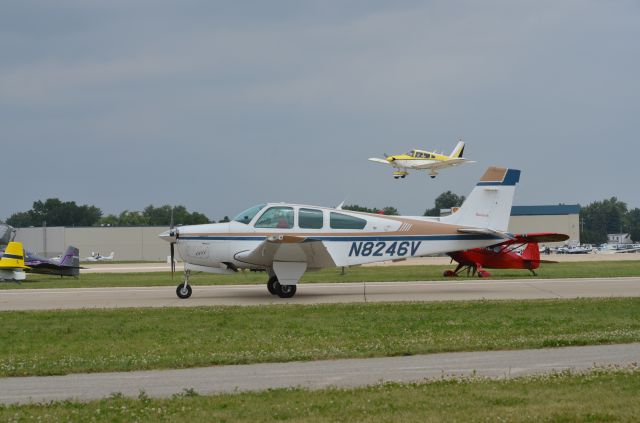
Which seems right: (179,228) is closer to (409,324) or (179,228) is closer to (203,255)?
(203,255)

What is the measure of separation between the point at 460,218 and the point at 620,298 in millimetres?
5292

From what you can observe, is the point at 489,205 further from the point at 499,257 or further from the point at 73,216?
the point at 73,216

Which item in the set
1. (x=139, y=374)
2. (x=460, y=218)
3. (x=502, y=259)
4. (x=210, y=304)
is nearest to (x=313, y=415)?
(x=139, y=374)

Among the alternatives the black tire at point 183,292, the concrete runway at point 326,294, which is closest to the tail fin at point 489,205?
the concrete runway at point 326,294

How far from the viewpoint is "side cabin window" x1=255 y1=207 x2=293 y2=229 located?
66.4 feet

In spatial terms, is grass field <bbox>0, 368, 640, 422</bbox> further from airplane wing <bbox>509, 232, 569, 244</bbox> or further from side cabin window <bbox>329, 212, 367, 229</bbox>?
airplane wing <bbox>509, 232, 569, 244</bbox>

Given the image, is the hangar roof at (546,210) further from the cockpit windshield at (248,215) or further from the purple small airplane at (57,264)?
the cockpit windshield at (248,215)

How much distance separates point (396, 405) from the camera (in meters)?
7.30

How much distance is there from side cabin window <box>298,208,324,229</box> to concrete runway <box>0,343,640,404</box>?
1004 cm

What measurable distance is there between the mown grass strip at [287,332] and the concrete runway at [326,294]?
2042 mm

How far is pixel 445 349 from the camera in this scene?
10930 mm

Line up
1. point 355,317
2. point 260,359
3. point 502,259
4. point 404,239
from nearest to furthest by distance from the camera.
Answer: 1. point 260,359
2. point 355,317
3. point 404,239
4. point 502,259

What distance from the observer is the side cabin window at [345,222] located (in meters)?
20.6

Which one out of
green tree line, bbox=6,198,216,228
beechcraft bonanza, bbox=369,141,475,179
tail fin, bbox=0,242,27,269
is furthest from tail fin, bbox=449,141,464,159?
green tree line, bbox=6,198,216,228
